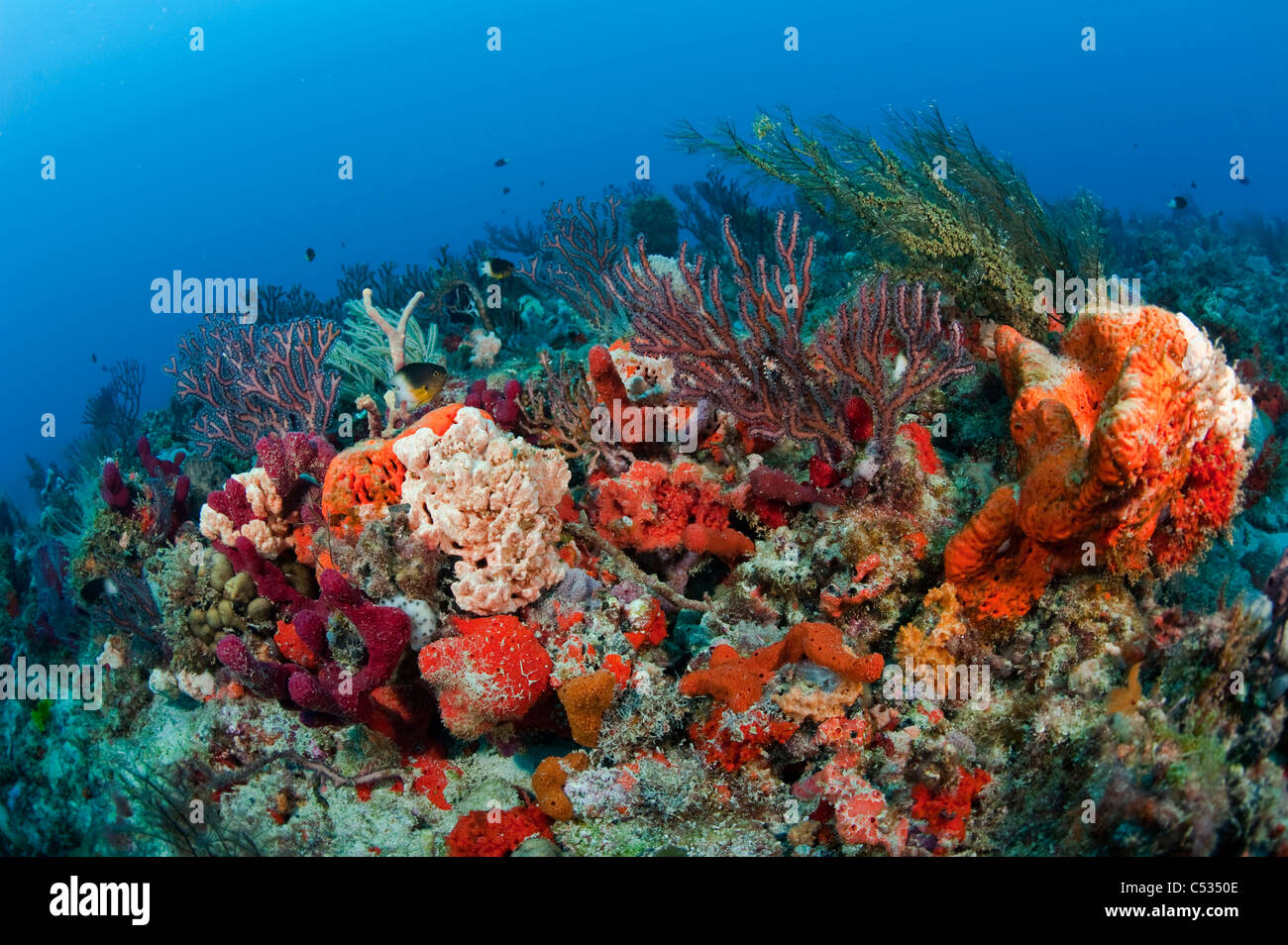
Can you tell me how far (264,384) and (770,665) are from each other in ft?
18.3

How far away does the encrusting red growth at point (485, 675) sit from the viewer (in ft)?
11.2

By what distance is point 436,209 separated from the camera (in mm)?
85875

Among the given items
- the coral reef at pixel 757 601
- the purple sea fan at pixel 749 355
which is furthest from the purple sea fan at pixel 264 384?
the purple sea fan at pixel 749 355

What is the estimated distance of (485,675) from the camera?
339 centimetres

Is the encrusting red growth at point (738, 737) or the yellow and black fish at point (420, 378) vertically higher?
the yellow and black fish at point (420, 378)

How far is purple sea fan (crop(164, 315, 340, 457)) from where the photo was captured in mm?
6152

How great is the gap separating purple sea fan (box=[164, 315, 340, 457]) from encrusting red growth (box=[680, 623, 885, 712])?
474 centimetres

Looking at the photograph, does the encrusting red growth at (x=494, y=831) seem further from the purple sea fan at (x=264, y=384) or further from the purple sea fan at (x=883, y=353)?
the purple sea fan at (x=264, y=384)

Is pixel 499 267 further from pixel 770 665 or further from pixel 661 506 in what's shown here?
pixel 770 665

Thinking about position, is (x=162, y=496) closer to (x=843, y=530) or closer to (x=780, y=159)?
(x=843, y=530)

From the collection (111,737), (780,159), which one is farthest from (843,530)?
(111,737)

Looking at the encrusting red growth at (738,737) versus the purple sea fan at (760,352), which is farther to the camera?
the purple sea fan at (760,352)

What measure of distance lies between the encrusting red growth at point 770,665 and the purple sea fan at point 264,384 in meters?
4.74
